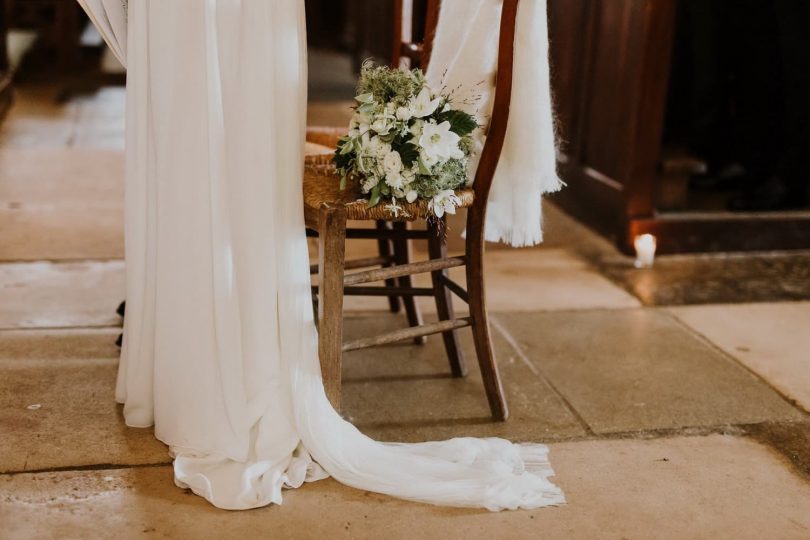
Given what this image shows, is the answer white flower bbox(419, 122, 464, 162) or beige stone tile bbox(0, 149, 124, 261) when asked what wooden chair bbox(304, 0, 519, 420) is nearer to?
white flower bbox(419, 122, 464, 162)

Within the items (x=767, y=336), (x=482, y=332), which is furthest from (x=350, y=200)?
(x=767, y=336)

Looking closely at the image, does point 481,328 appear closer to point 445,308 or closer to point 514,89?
point 445,308

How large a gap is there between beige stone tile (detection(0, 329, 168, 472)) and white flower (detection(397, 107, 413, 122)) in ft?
3.23

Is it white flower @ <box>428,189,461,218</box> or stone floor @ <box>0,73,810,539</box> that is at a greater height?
white flower @ <box>428,189,461,218</box>

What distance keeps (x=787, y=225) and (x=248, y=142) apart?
2.79 m

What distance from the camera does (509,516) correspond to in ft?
6.75

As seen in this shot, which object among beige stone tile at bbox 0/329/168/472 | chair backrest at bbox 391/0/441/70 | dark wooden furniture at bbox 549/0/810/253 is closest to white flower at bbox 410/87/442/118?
chair backrest at bbox 391/0/441/70

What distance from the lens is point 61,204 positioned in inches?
168

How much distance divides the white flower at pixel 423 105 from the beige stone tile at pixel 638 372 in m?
0.96

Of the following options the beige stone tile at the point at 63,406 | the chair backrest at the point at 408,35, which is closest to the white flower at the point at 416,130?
the chair backrest at the point at 408,35

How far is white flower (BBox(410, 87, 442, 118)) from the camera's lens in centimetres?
216

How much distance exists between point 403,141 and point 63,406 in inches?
45.3

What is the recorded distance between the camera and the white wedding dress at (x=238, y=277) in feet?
6.87

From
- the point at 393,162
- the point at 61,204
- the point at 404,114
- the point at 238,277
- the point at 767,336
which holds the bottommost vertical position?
the point at 767,336
